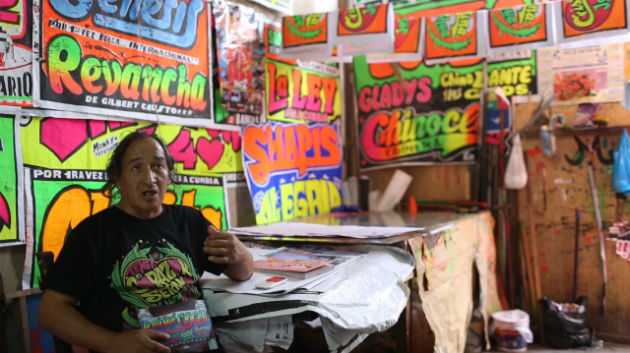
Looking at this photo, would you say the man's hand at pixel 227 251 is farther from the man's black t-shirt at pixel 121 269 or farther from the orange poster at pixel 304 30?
the orange poster at pixel 304 30

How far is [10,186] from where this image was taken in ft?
6.58

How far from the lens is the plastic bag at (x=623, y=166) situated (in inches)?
149

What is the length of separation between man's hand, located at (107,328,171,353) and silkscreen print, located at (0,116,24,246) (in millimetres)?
842

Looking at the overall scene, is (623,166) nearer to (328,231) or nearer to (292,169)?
(292,169)

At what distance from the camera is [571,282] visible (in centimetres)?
414

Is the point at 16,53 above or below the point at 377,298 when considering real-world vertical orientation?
above

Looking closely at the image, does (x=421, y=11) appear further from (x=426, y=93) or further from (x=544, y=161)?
(x=544, y=161)

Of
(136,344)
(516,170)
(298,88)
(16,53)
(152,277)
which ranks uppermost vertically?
(298,88)

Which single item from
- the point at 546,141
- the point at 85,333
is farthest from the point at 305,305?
the point at 546,141

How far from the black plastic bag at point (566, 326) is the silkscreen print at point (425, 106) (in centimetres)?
133

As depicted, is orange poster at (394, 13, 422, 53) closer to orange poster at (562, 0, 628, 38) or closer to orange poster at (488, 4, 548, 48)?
orange poster at (488, 4, 548, 48)

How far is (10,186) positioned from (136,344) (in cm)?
98

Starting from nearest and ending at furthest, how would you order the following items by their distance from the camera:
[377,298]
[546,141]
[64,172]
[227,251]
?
1. [227,251]
2. [377,298]
3. [64,172]
4. [546,141]

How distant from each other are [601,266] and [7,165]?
405cm
